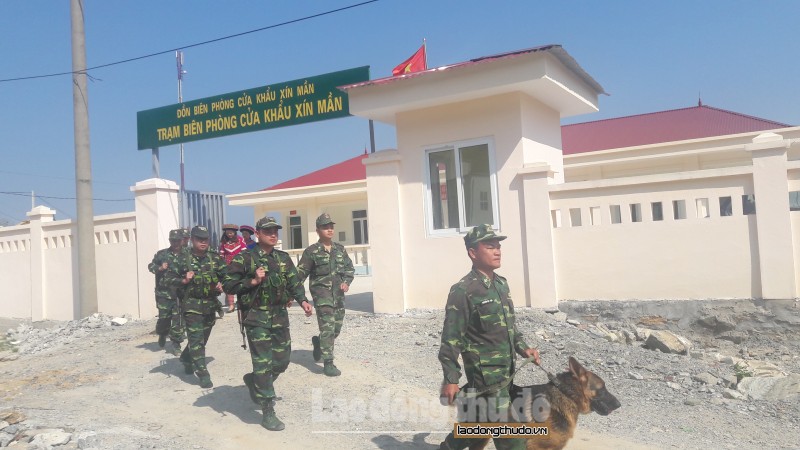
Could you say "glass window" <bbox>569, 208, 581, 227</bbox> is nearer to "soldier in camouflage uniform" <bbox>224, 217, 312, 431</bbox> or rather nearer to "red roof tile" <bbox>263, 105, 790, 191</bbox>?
"soldier in camouflage uniform" <bbox>224, 217, 312, 431</bbox>

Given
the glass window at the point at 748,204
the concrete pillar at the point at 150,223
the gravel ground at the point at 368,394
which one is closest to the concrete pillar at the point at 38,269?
the concrete pillar at the point at 150,223

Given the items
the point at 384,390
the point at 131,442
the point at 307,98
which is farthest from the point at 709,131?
the point at 131,442

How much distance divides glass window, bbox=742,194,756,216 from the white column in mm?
98

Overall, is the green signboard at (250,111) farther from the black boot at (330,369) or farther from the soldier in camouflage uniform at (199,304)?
the black boot at (330,369)

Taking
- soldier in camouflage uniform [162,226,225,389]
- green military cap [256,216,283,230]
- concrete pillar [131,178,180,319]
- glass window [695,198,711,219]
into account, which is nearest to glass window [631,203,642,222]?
glass window [695,198,711,219]

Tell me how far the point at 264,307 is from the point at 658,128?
50.1ft

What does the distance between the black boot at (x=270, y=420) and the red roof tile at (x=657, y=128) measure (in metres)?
11.0

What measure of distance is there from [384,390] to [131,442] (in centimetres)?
229

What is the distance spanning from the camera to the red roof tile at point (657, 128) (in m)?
16.2

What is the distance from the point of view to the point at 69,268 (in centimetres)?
1211

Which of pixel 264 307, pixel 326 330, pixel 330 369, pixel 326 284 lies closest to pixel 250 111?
pixel 326 284

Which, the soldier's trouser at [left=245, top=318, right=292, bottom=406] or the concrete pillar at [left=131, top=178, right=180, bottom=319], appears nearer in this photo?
the soldier's trouser at [left=245, top=318, right=292, bottom=406]

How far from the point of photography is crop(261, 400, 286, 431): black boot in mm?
→ 5273

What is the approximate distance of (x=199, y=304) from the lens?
22.1 feet
